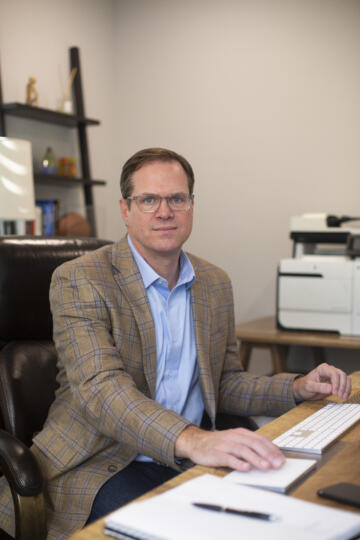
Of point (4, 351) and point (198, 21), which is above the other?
point (198, 21)

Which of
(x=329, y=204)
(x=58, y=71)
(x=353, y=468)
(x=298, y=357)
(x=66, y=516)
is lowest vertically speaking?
(x=298, y=357)

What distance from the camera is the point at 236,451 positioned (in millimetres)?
970

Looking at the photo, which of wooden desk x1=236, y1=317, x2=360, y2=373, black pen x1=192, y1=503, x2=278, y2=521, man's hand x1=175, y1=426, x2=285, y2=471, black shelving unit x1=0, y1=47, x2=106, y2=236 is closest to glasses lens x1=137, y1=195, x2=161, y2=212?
man's hand x1=175, y1=426, x2=285, y2=471

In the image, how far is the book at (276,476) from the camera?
873 mm

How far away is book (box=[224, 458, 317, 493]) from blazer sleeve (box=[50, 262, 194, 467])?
0.73ft

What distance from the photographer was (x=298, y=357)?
373 cm

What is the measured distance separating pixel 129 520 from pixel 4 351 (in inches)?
39.2

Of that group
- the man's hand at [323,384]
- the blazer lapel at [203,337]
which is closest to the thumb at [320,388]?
the man's hand at [323,384]

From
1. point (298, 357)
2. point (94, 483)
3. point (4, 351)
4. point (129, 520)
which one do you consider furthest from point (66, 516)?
point (298, 357)

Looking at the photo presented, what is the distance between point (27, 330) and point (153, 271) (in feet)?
1.34

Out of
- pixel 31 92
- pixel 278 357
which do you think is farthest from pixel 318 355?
pixel 31 92

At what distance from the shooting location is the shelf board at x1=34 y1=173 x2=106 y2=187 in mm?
3521

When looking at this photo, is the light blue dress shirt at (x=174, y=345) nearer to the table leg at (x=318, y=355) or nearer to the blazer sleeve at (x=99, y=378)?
the blazer sleeve at (x=99, y=378)

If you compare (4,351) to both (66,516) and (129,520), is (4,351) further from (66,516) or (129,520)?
(129,520)
